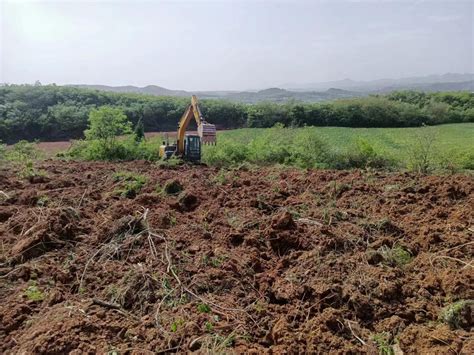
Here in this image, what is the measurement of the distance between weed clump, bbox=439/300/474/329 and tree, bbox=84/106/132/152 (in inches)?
394

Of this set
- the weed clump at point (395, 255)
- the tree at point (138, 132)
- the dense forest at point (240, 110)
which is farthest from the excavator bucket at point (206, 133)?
the dense forest at point (240, 110)

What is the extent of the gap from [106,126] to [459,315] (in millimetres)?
10396

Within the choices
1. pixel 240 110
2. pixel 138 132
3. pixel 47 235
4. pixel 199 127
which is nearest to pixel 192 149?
pixel 199 127

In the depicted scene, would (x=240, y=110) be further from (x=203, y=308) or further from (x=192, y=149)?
(x=203, y=308)

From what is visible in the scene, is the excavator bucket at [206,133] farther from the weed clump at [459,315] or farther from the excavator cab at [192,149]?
the weed clump at [459,315]

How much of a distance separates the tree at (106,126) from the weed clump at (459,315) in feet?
32.8

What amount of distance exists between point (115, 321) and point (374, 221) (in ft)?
12.8

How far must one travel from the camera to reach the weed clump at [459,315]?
3551 mm

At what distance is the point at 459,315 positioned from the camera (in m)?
3.59

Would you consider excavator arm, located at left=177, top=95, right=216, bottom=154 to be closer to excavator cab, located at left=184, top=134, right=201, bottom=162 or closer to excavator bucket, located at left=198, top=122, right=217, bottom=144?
excavator bucket, located at left=198, top=122, right=217, bottom=144

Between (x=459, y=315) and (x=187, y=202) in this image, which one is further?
(x=187, y=202)

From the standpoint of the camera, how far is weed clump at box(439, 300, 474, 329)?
355 cm

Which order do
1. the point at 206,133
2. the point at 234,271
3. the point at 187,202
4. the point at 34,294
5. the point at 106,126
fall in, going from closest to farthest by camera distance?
the point at 34,294, the point at 234,271, the point at 187,202, the point at 206,133, the point at 106,126

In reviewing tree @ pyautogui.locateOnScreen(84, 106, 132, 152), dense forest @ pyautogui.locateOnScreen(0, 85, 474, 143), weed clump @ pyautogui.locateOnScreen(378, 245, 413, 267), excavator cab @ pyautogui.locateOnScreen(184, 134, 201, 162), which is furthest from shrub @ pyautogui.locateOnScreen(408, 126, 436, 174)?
dense forest @ pyautogui.locateOnScreen(0, 85, 474, 143)
